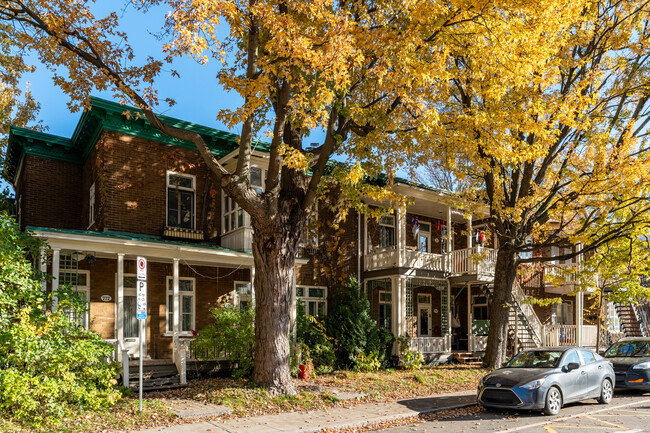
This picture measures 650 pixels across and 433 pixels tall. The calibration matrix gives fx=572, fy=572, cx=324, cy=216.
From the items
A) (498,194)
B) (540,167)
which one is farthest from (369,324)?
(540,167)

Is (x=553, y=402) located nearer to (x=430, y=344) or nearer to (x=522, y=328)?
(x=430, y=344)

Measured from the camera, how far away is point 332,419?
11.5 m

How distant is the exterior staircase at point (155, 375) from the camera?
14625 mm

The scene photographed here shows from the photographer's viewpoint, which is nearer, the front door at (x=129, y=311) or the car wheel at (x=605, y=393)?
the car wheel at (x=605, y=393)

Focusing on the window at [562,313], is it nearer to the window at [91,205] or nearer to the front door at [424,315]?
the front door at [424,315]

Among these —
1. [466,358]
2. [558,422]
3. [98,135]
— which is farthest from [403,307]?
[98,135]

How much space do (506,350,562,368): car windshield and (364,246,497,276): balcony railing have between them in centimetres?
828

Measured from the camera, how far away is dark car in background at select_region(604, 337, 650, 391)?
15523 millimetres

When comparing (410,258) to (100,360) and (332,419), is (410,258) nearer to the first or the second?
(332,419)

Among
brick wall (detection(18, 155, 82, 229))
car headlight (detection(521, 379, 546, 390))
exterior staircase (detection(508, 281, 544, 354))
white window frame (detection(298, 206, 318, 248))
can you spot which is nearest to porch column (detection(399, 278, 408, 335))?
white window frame (detection(298, 206, 318, 248))

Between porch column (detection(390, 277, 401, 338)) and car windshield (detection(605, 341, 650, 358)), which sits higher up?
porch column (detection(390, 277, 401, 338))

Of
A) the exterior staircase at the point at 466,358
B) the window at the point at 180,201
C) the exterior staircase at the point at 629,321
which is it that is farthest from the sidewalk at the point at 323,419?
the exterior staircase at the point at 629,321

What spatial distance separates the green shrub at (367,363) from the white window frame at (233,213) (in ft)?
19.8

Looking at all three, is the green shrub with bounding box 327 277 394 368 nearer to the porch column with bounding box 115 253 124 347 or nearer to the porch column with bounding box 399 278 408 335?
the porch column with bounding box 399 278 408 335
